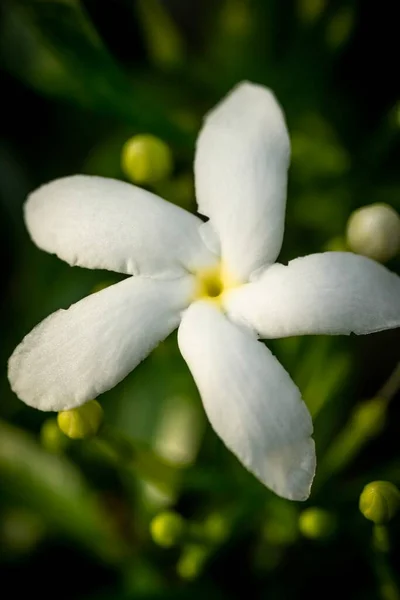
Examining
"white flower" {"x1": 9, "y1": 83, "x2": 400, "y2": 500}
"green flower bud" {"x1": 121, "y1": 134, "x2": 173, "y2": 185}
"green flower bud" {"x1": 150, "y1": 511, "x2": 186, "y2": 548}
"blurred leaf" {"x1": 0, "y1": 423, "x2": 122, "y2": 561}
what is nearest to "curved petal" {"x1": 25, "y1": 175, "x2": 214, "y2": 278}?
"white flower" {"x1": 9, "y1": 83, "x2": 400, "y2": 500}

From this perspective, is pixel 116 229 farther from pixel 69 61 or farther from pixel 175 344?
pixel 69 61

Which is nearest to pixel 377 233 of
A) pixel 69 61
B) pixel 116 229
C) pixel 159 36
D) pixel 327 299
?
pixel 327 299

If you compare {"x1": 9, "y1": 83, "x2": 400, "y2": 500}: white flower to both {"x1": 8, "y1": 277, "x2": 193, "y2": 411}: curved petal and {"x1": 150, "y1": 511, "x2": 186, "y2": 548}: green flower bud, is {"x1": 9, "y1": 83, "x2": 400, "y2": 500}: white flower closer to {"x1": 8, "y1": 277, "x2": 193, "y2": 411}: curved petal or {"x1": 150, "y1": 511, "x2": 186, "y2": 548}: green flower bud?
{"x1": 8, "y1": 277, "x2": 193, "y2": 411}: curved petal

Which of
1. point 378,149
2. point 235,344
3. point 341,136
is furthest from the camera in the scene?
point 341,136

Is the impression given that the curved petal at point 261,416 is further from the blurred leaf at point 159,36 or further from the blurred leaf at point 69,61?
the blurred leaf at point 159,36

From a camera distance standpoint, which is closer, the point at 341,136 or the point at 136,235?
the point at 136,235

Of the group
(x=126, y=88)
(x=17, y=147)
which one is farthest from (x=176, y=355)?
(x=17, y=147)

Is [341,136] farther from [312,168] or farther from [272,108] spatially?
[272,108]
